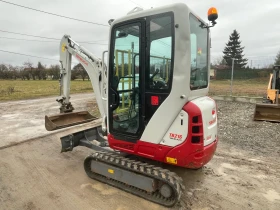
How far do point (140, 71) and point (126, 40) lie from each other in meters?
0.59

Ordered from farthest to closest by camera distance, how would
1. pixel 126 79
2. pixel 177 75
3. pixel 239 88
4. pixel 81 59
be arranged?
pixel 239 88 → pixel 81 59 → pixel 126 79 → pixel 177 75

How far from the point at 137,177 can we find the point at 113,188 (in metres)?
0.58

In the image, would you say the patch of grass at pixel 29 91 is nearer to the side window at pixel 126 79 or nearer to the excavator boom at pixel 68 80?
the excavator boom at pixel 68 80

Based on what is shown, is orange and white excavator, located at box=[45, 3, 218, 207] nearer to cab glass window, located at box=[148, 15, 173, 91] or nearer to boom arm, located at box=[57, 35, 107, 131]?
cab glass window, located at box=[148, 15, 173, 91]

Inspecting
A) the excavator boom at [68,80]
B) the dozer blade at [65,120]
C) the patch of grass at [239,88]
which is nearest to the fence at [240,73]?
the patch of grass at [239,88]

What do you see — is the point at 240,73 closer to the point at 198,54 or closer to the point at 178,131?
the point at 198,54

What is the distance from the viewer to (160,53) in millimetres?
3008

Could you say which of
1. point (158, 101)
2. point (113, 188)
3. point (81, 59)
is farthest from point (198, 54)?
point (81, 59)

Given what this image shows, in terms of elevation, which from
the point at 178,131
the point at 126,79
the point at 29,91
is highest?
the point at 126,79

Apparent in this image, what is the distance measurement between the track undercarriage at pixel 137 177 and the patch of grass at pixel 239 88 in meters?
12.0

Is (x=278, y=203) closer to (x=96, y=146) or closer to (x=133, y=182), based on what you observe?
(x=133, y=182)

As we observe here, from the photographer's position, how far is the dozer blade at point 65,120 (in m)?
5.10

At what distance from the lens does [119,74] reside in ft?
11.4

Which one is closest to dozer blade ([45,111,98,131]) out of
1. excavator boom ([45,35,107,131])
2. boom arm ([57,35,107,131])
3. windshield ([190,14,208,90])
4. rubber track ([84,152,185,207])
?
excavator boom ([45,35,107,131])
